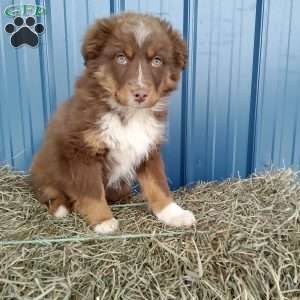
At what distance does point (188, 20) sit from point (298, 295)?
2.51 m

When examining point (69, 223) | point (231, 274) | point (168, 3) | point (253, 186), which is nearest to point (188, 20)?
point (168, 3)

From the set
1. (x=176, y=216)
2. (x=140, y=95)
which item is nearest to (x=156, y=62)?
(x=140, y=95)

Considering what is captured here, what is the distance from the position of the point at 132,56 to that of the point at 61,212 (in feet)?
4.04

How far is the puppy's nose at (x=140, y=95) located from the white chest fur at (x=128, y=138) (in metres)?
0.32

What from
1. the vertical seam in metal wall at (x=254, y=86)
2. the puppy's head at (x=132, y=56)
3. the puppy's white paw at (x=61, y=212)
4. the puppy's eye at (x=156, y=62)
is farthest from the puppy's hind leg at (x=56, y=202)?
the vertical seam in metal wall at (x=254, y=86)

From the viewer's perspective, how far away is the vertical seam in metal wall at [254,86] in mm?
3898

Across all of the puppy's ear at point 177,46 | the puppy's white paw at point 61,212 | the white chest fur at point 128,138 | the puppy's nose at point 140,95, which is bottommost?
the puppy's white paw at point 61,212

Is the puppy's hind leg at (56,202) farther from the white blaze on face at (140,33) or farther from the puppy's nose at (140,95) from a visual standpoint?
the white blaze on face at (140,33)

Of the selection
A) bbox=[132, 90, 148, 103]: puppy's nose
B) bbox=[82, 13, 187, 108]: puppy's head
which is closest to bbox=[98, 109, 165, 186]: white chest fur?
bbox=[82, 13, 187, 108]: puppy's head

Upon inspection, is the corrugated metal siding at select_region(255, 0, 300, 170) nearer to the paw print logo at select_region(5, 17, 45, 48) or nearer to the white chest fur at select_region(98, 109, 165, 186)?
the white chest fur at select_region(98, 109, 165, 186)

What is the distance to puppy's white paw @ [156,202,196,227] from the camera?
2853 millimetres

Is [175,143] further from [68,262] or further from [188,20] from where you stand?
[68,262]

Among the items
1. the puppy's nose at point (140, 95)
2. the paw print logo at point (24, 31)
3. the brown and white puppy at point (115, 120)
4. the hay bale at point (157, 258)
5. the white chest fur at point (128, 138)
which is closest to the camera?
the hay bale at point (157, 258)

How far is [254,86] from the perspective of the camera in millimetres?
4031
